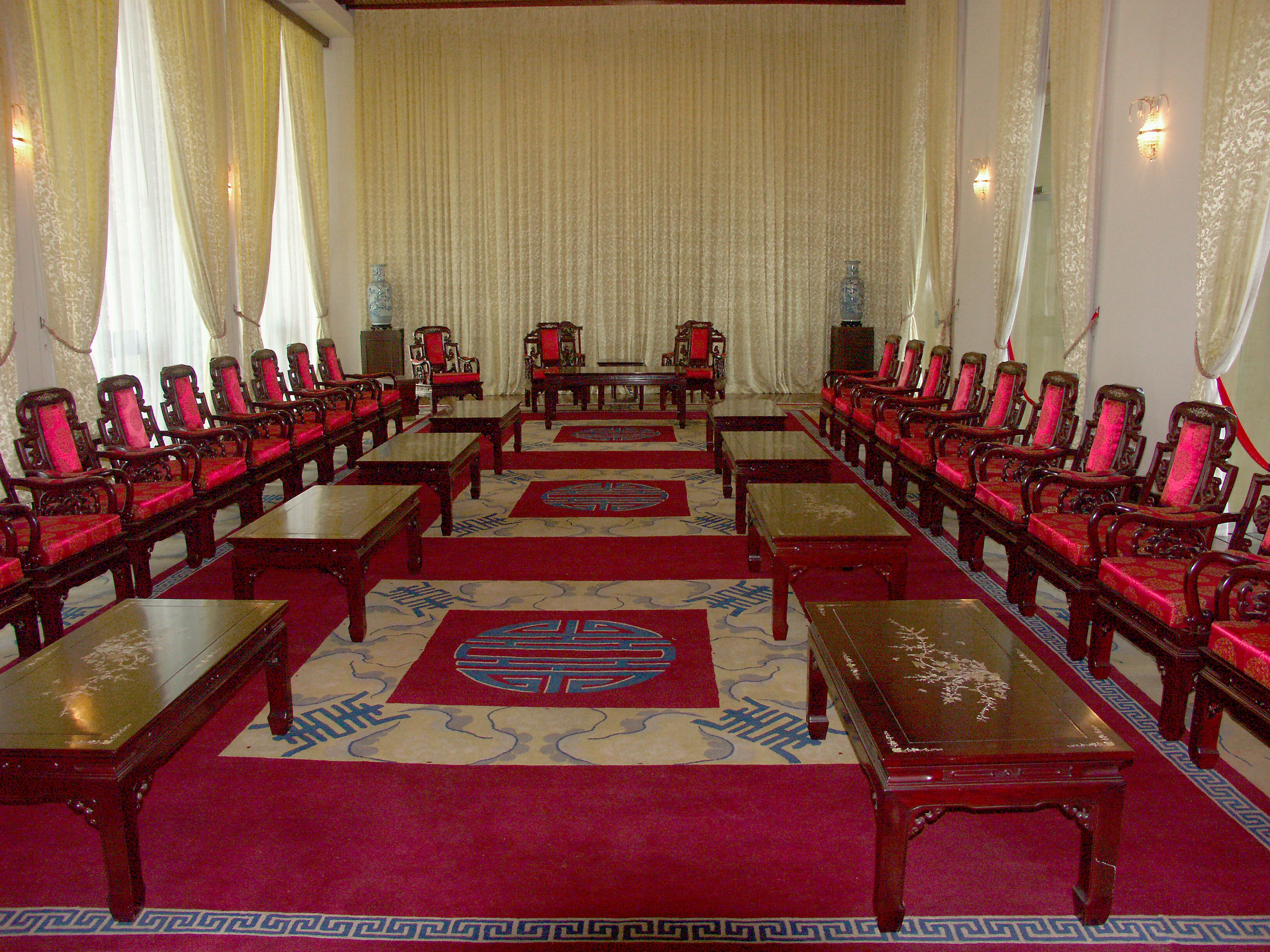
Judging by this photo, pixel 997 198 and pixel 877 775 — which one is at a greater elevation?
pixel 997 198

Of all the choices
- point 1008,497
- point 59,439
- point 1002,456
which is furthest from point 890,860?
point 59,439

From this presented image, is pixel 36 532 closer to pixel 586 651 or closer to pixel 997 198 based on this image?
pixel 586 651

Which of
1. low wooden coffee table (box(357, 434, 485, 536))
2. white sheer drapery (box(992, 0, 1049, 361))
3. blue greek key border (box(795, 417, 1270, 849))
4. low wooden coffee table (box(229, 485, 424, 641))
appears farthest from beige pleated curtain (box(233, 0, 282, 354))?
blue greek key border (box(795, 417, 1270, 849))

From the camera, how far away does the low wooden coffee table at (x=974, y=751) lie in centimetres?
196

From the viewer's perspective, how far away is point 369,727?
308 cm

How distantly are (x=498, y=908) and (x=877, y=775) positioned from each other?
0.93 meters

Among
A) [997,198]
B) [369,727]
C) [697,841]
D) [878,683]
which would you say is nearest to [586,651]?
[369,727]

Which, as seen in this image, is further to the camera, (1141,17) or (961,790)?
(1141,17)

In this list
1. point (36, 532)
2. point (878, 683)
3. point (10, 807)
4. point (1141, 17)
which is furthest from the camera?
point (1141, 17)

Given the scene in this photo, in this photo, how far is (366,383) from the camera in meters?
8.40

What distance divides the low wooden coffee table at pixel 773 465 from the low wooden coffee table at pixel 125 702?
2929mm

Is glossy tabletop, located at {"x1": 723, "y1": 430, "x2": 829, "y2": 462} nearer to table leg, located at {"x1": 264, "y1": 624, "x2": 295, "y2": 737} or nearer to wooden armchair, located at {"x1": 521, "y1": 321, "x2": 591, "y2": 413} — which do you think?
table leg, located at {"x1": 264, "y1": 624, "x2": 295, "y2": 737}

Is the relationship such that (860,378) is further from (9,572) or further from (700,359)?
(9,572)

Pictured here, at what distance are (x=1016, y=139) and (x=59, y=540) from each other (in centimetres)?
654
